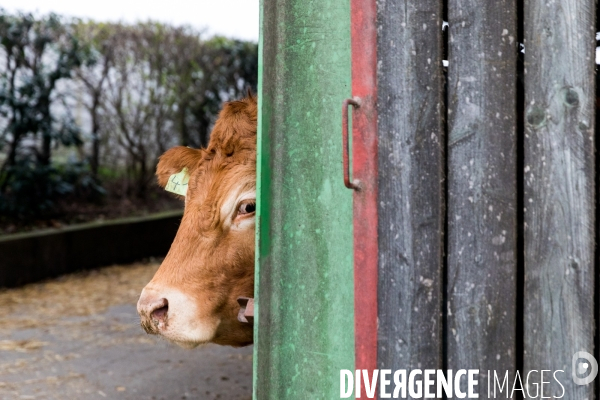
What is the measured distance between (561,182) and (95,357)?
421 cm

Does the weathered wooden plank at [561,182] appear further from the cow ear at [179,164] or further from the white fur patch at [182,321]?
the cow ear at [179,164]

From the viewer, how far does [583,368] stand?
2.13 m

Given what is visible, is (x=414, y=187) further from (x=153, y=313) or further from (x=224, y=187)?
(x=153, y=313)

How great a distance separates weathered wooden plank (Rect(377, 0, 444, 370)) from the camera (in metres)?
2.24

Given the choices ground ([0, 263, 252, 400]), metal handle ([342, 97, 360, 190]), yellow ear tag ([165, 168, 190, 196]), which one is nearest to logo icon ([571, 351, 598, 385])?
metal handle ([342, 97, 360, 190])

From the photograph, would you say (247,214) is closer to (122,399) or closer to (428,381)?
(428,381)

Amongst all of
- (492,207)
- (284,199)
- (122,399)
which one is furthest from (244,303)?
(122,399)

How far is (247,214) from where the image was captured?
2922 mm

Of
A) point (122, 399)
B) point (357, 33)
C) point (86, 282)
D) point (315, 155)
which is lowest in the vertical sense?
point (122, 399)

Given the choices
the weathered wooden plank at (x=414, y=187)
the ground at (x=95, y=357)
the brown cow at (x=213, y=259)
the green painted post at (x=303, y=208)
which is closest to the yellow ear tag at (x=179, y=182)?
the brown cow at (x=213, y=259)

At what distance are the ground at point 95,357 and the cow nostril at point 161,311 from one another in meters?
1.44

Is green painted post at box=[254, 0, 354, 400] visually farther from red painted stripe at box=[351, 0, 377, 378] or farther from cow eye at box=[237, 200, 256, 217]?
cow eye at box=[237, 200, 256, 217]

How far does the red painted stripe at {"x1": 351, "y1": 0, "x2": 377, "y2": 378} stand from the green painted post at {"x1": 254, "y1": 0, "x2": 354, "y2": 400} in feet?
0.12

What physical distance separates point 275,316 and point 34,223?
6913 mm
